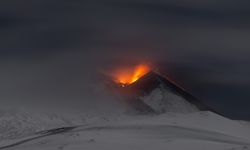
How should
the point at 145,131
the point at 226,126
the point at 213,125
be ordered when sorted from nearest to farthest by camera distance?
the point at 145,131 → the point at 213,125 → the point at 226,126

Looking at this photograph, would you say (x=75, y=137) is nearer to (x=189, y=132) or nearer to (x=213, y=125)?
(x=189, y=132)

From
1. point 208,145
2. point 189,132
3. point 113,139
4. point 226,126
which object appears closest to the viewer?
point 208,145

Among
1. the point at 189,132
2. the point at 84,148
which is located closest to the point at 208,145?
the point at 84,148

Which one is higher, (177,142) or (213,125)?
(213,125)

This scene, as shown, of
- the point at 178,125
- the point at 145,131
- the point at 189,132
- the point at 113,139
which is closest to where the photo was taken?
the point at 113,139

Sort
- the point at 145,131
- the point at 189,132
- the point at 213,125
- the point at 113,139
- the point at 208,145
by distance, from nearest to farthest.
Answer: the point at 208,145 → the point at 113,139 → the point at 145,131 → the point at 189,132 → the point at 213,125

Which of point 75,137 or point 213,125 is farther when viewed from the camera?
point 213,125

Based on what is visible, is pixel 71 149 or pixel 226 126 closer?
pixel 71 149

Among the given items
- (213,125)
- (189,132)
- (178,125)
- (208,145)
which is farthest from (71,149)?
(213,125)

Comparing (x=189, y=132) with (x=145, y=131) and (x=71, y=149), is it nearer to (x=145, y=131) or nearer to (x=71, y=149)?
(x=145, y=131)
